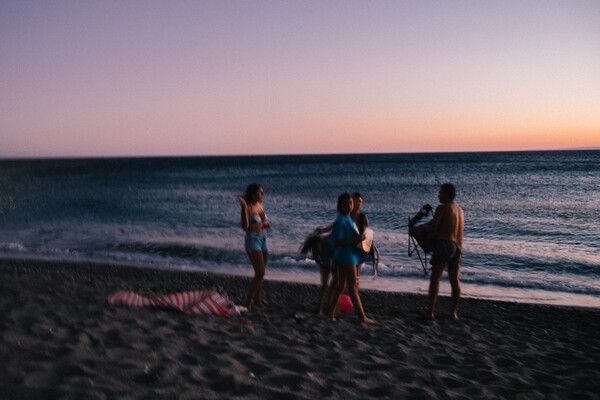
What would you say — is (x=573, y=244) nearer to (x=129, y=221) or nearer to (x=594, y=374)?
(x=594, y=374)

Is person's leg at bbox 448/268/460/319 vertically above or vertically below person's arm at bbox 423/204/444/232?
below

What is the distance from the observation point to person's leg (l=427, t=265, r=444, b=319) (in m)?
5.39

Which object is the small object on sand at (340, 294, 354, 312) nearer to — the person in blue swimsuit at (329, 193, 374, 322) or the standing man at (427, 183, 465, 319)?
the person in blue swimsuit at (329, 193, 374, 322)

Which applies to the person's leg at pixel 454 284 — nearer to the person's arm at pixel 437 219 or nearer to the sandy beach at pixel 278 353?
the sandy beach at pixel 278 353

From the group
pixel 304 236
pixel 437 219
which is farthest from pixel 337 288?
pixel 304 236

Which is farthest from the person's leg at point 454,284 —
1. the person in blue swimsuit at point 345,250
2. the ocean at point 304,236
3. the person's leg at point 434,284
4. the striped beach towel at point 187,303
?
the striped beach towel at point 187,303

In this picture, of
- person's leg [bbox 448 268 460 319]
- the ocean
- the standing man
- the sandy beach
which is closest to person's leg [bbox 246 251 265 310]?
the sandy beach

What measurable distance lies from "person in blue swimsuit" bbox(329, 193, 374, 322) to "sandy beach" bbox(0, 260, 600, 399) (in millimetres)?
361

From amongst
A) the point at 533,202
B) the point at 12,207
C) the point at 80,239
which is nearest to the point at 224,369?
the point at 80,239

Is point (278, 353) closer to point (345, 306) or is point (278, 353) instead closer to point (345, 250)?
point (345, 250)

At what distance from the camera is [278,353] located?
147 inches

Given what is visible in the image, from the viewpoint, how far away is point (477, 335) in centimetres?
497

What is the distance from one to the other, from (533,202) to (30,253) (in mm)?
23042

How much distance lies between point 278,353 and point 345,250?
160 centimetres
